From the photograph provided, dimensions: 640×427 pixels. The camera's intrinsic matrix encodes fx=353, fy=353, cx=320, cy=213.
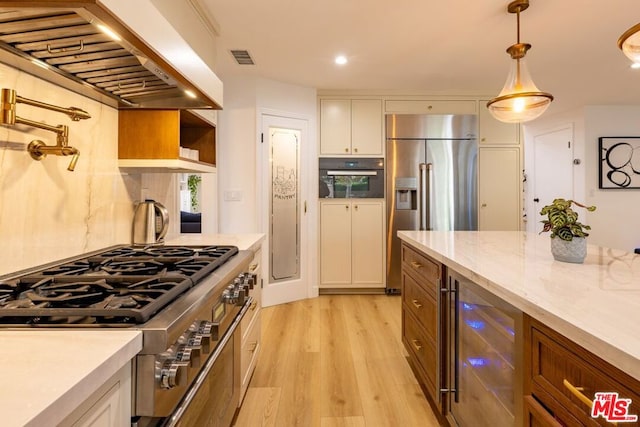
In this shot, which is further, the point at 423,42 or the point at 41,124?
the point at 423,42

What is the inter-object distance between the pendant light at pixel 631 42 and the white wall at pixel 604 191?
14.4ft

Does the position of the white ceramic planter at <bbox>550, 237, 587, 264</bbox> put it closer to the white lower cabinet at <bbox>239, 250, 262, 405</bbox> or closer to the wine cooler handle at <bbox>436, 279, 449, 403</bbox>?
the wine cooler handle at <bbox>436, 279, 449, 403</bbox>

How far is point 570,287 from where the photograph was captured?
3.42 ft

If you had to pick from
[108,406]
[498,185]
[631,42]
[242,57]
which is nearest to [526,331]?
[108,406]

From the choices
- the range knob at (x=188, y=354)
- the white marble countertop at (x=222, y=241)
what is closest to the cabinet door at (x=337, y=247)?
the white marble countertop at (x=222, y=241)

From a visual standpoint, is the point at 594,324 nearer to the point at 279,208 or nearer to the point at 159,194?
the point at 159,194

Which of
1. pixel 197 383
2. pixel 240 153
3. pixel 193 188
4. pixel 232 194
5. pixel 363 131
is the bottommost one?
pixel 197 383

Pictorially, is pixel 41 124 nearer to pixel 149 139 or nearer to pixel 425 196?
pixel 149 139

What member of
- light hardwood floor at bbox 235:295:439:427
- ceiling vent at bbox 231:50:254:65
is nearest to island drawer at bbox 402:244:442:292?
light hardwood floor at bbox 235:295:439:427

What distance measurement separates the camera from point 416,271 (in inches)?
84.7

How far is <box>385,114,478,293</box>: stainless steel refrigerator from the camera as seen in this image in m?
4.23

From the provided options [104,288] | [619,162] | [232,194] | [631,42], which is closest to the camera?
[104,288]

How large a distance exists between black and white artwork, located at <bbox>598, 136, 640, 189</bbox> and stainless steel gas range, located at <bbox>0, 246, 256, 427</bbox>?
5833 mm

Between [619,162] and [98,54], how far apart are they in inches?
257
